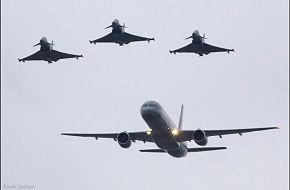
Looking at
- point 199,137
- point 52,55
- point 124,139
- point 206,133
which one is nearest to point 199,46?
point 206,133

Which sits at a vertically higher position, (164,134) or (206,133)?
(206,133)

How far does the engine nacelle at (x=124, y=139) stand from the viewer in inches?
2527

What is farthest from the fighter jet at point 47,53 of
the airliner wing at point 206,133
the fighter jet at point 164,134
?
the airliner wing at point 206,133

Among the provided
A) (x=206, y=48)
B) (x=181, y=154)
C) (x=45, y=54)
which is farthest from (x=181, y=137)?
(x=45, y=54)

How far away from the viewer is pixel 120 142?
64.2 meters

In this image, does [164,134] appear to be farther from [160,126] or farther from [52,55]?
[52,55]

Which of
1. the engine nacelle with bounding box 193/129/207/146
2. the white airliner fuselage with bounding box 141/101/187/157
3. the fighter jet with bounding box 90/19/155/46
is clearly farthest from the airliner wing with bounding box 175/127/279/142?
the fighter jet with bounding box 90/19/155/46

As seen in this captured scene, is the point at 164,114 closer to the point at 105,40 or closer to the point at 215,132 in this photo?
the point at 215,132

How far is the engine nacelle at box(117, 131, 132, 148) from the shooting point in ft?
211

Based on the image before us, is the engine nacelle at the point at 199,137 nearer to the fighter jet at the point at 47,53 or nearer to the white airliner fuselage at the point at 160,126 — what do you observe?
the white airliner fuselage at the point at 160,126

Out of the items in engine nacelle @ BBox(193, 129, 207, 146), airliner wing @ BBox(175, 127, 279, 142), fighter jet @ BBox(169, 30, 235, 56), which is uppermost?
fighter jet @ BBox(169, 30, 235, 56)

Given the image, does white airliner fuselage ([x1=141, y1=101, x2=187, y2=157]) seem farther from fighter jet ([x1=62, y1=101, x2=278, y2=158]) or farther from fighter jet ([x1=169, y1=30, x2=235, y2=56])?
fighter jet ([x1=169, y1=30, x2=235, y2=56])

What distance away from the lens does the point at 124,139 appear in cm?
6419

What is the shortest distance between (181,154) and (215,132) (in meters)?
5.17
